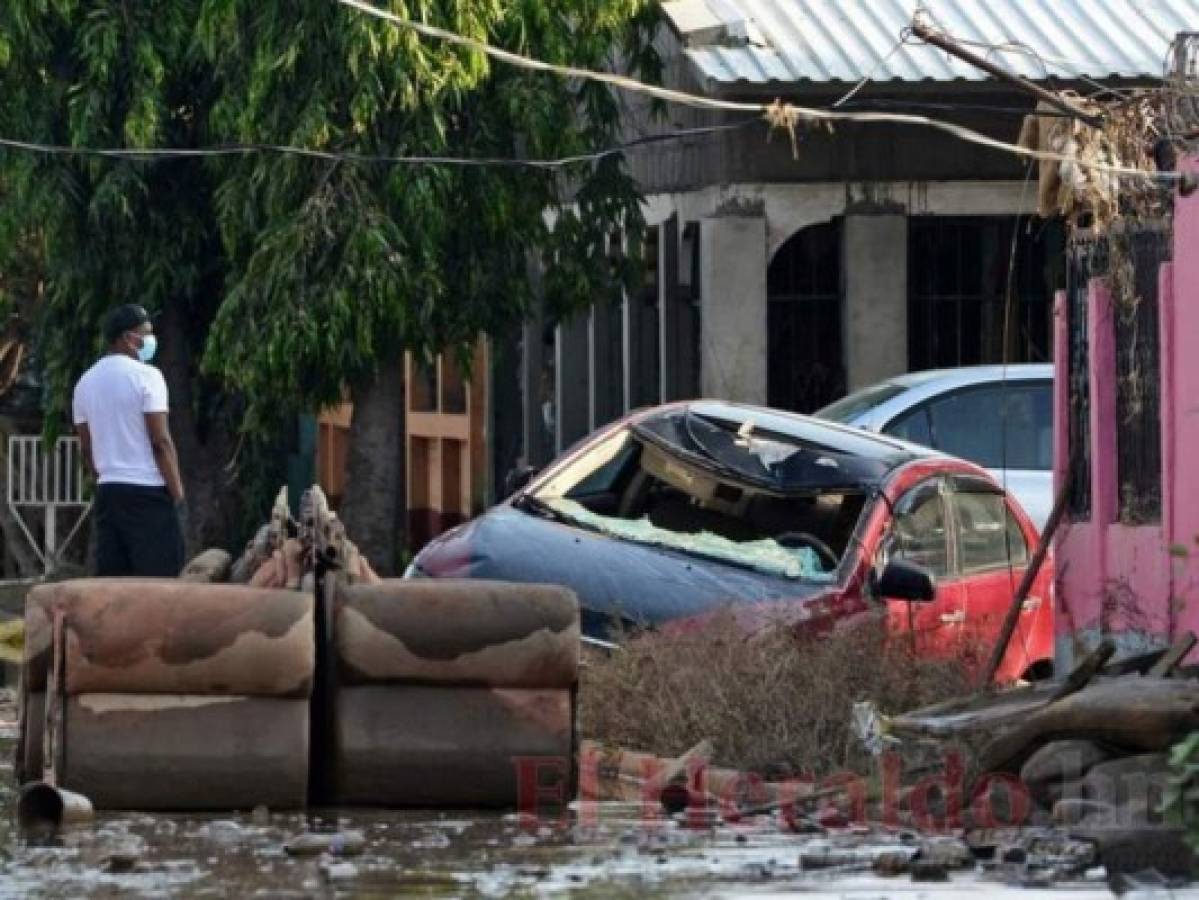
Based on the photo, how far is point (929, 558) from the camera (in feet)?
57.2

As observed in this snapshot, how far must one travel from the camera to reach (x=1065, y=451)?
59.7 ft

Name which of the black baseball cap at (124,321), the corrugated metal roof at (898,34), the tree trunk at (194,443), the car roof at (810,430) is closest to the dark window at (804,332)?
the corrugated metal roof at (898,34)

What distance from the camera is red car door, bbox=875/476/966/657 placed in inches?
650

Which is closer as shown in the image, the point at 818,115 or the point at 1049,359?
the point at 818,115

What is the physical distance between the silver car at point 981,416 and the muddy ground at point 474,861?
26.8 ft

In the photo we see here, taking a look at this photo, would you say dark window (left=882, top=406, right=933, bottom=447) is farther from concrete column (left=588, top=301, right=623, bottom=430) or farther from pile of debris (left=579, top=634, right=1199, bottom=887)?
concrete column (left=588, top=301, right=623, bottom=430)

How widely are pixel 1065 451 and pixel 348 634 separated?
6015 mm

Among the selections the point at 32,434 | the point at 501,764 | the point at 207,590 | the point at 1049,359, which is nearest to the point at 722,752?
the point at 501,764

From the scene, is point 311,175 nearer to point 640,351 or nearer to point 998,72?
point 640,351

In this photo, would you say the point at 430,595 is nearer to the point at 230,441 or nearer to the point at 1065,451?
the point at 1065,451

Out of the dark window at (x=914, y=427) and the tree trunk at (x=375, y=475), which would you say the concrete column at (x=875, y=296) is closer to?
the dark window at (x=914, y=427)

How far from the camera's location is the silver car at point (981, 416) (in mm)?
21250

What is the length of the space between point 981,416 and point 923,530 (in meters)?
4.39

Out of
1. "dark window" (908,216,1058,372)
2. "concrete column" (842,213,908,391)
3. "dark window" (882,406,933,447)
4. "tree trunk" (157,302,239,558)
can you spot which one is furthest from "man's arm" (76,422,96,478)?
"tree trunk" (157,302,239,558)
